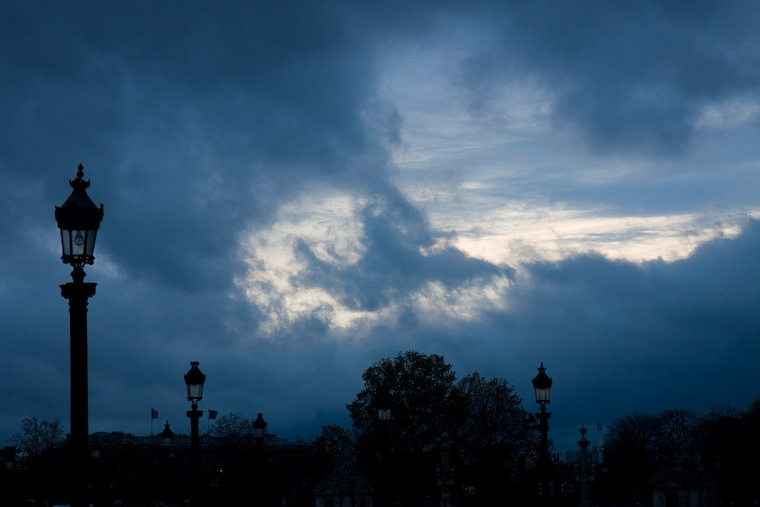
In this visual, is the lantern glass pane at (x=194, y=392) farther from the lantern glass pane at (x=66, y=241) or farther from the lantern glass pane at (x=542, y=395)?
the lantern glass pane at (x=66, y=241)

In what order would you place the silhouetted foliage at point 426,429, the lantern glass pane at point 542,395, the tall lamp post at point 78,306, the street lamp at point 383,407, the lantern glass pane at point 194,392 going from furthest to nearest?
1. the silhouetted foliage at point 426,429
2. the lantern glass pane at point 542,395
3. the street lamp at point 383,407
4. the lantern glass pane at point 194,392
5. the tall lamp post at point 78,306

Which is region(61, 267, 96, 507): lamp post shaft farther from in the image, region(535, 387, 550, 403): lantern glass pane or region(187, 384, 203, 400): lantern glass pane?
region(535, 387, 550, 403): lantern glass pane

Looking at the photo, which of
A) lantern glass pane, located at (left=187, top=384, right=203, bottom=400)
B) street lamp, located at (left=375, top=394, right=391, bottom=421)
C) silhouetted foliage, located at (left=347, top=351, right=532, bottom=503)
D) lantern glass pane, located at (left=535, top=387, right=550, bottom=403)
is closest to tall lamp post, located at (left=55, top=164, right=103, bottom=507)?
lantern glass pane, located at (left=187, top=384, right=203, bottom=400)

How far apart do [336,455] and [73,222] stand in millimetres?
98102

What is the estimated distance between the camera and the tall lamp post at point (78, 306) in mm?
13031

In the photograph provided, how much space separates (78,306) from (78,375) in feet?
3.15

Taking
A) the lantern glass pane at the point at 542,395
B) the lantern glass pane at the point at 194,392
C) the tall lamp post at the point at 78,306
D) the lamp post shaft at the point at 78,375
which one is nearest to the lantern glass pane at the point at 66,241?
the tall lamp post at the point at 78,306

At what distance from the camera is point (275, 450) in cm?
17250

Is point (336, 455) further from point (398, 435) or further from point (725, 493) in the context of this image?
point (725, 493)

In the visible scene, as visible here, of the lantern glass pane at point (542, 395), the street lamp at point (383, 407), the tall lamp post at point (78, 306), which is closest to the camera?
the tall lamp post at point (78, 306)

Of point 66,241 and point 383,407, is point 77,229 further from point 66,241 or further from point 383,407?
point 383,407

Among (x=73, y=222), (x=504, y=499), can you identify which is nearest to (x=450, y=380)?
(x=504, y=499)

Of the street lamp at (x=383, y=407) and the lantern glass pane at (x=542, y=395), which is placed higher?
the lantern glass pane at (x=542, y=395)

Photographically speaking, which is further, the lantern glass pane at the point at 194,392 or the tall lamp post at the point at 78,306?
the lantern glass pane at the point at 194,392
